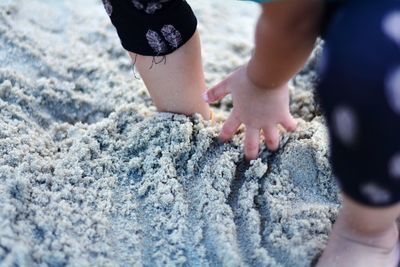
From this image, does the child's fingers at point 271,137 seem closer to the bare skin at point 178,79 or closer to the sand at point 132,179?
the sand at point 132,179

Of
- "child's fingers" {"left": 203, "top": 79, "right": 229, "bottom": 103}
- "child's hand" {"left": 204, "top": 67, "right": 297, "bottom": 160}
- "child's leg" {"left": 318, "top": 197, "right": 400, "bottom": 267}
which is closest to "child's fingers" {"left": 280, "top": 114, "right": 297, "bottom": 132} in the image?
"child's hand" {"left": 204, "top": 67, "right": 297, "bottom": 160}

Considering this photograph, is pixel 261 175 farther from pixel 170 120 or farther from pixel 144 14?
pixel 144 14

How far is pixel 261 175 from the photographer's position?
1023mm

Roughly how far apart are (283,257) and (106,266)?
0.24 m

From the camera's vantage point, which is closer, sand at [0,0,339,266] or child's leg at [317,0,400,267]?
child's leg at [317,0,400,267]

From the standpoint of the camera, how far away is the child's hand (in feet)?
3.23

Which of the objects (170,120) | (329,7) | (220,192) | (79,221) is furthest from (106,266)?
(329,7)

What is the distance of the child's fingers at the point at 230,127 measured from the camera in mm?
1057

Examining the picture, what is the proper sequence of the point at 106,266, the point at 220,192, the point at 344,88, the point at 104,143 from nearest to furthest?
the point at 344,88, the point at 106,266, the point at 220,192, the point at 104,143

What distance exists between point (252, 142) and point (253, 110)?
0.19 ft

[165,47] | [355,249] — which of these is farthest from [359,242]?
[165,47]

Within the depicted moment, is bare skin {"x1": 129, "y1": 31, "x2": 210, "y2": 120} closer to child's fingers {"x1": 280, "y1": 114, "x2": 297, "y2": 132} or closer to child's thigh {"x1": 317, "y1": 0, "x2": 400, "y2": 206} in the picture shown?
child's fingers {"x1": 280, "y1": 114, "x2": 297, "y2": 132}

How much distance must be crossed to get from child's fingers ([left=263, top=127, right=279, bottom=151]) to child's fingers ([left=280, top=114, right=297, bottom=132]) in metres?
0.02

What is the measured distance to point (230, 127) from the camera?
3.50 ft
